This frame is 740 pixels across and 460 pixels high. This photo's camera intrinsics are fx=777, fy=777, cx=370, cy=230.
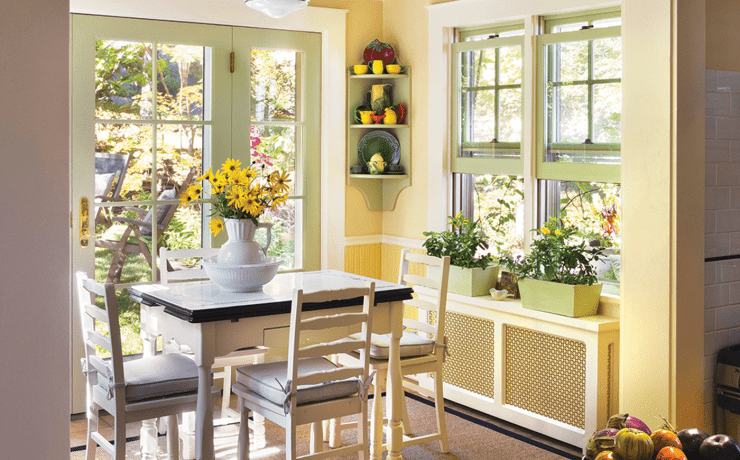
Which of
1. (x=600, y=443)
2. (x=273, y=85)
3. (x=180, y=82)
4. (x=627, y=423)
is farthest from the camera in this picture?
(x=273, y=85)

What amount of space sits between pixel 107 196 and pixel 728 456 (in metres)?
3.36

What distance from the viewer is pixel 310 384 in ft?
9.30


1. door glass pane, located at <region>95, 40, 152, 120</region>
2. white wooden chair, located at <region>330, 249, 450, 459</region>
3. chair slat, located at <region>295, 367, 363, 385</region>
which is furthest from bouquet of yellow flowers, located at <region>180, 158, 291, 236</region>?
door glass pane, located at <region>95, 40, 152, 120</region>

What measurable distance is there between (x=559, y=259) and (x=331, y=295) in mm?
1366

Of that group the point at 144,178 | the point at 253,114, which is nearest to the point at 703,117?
the point at 253,114

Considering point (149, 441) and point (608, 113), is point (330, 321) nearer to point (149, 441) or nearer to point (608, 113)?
point (149, 441)

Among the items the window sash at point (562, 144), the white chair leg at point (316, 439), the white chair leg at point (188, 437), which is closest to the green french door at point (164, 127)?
the white chair leg at point (188, 437)

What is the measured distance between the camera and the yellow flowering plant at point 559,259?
3.68m

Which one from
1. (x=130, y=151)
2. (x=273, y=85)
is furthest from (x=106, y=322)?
(x=273, y=85)

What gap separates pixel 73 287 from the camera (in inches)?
165

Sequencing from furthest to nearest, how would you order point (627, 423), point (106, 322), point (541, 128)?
1. point (541, 128)
2. point (106, 322)
3. point (627, 423)

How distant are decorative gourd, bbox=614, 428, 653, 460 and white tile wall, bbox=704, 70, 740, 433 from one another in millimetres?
1567

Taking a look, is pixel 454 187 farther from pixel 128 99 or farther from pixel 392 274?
pixel 128 99
